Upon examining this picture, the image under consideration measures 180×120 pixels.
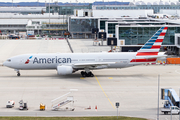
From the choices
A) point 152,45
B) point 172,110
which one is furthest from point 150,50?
point 172,110

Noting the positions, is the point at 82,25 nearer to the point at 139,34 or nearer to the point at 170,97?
the point at 139,34

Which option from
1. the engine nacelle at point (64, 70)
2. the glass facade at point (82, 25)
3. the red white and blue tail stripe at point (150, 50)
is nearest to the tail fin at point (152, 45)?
the red white and blue tail stripe at point (150, 50)

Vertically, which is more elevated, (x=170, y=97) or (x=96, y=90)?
(x=170, y=97)

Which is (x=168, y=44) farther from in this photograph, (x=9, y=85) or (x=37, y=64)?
(x=9, y=85)

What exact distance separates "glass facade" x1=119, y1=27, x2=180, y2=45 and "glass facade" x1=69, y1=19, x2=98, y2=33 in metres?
53.7

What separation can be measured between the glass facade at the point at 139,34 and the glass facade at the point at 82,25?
2114 inches

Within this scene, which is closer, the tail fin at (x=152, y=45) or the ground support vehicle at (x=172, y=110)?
the ground support vehicle at (x=172, y=110)

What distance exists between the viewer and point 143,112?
3197 centimetres

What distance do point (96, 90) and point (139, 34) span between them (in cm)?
3969

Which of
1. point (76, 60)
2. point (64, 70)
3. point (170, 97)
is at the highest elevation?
point (76, 60)

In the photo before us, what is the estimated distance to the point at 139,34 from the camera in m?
78.8

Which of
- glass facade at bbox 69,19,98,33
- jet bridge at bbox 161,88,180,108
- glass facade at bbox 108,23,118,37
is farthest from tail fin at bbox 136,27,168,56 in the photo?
glass facade at bbox 69,19,98,33

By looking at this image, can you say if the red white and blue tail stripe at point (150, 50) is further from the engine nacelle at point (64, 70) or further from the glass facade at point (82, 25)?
the glass facade at point (82, 25)

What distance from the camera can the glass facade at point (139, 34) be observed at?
7806cm
